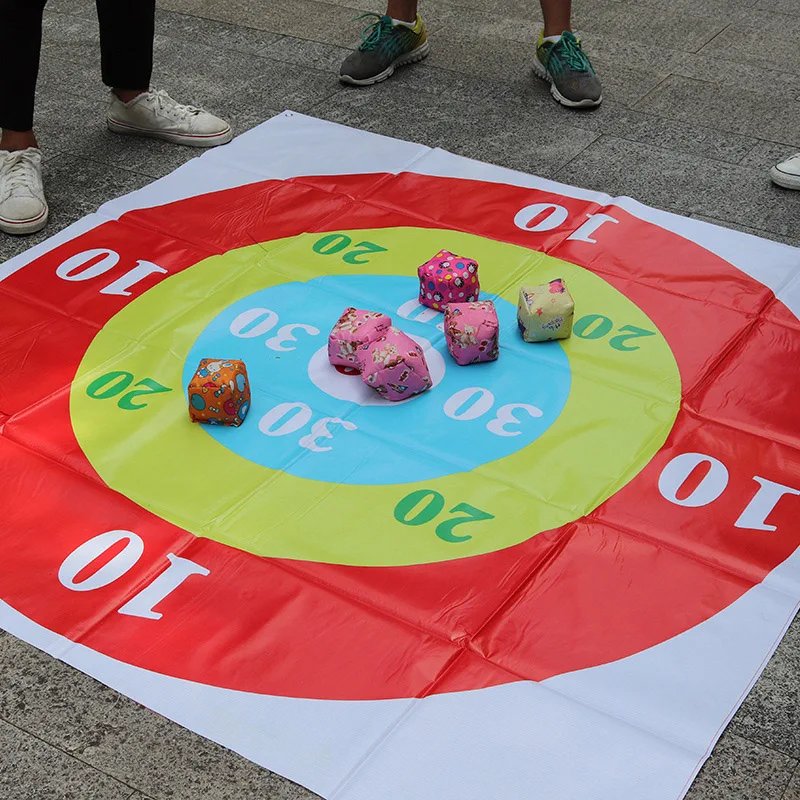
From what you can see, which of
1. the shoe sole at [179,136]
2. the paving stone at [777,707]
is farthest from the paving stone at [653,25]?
the paving stone at [777,707]

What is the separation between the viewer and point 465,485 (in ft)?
6.61

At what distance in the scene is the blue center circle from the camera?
6.84 ft

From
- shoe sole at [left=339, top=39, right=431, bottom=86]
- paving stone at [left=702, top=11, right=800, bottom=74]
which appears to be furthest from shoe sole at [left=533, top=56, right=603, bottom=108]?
paving stone at [left=702, top=11, right=800, bottom=74]

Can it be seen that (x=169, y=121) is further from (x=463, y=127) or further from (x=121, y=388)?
(x=121, y=388)

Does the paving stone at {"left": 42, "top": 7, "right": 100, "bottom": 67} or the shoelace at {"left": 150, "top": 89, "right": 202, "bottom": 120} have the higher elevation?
the shoelace at {"left": 150, "top": 89, "right": 202, "bottom": 120}

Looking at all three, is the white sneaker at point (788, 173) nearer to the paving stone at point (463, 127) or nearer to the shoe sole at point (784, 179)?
the shoe sole at point (784, 179)

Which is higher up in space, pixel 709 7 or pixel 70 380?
pixel 709 7

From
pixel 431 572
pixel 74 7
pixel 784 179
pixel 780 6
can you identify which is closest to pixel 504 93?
pixel 784 179

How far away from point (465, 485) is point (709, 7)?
271cm

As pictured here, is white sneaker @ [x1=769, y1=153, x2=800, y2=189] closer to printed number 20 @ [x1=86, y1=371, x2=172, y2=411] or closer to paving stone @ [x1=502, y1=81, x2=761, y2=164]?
paving stone @ [x1=502, y1=81, x2=761, y2=164]

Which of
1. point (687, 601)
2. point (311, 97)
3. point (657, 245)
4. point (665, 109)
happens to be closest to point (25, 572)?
point (687, 601)

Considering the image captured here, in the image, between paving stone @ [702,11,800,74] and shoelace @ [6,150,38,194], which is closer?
shoelace @ [6,150,38,194]

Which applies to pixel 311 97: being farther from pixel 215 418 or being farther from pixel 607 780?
pixel 607 780

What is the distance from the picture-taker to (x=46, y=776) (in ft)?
5.21
